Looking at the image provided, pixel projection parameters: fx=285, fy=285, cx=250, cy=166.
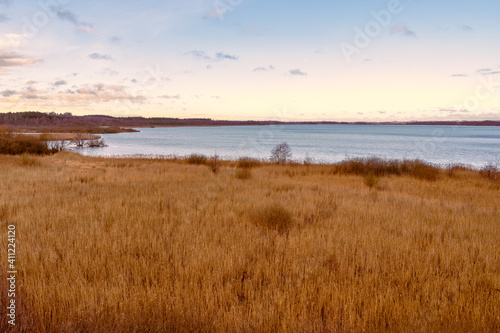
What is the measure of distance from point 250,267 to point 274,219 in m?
2.54

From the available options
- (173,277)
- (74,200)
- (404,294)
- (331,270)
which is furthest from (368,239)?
(74,200)

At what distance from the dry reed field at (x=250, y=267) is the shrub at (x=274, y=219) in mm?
34

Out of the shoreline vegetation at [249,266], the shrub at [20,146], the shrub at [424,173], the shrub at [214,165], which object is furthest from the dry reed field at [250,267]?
the shrub at [20,146]

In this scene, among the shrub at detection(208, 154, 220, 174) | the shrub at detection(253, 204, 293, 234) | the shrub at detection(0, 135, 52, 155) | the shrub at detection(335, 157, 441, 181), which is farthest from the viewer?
the shrub at detection(0, 135, 52, 155)

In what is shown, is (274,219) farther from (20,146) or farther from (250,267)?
(20,146)

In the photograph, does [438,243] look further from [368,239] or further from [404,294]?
[404,294]

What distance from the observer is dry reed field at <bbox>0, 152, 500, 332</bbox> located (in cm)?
333

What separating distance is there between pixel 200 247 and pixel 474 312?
163 inches

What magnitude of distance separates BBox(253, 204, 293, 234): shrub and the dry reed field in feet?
0.11

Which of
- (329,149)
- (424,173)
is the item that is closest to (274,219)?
(424,173)

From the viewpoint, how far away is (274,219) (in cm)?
707

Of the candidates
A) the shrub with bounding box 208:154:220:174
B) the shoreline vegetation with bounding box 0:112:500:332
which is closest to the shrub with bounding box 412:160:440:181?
the shoreline vegetation with bounding box 0:112:500:332

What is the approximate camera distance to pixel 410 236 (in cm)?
628

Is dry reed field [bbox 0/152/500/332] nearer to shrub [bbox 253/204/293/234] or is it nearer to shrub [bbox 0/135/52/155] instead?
shrub [bbox 253/204/293/234]
